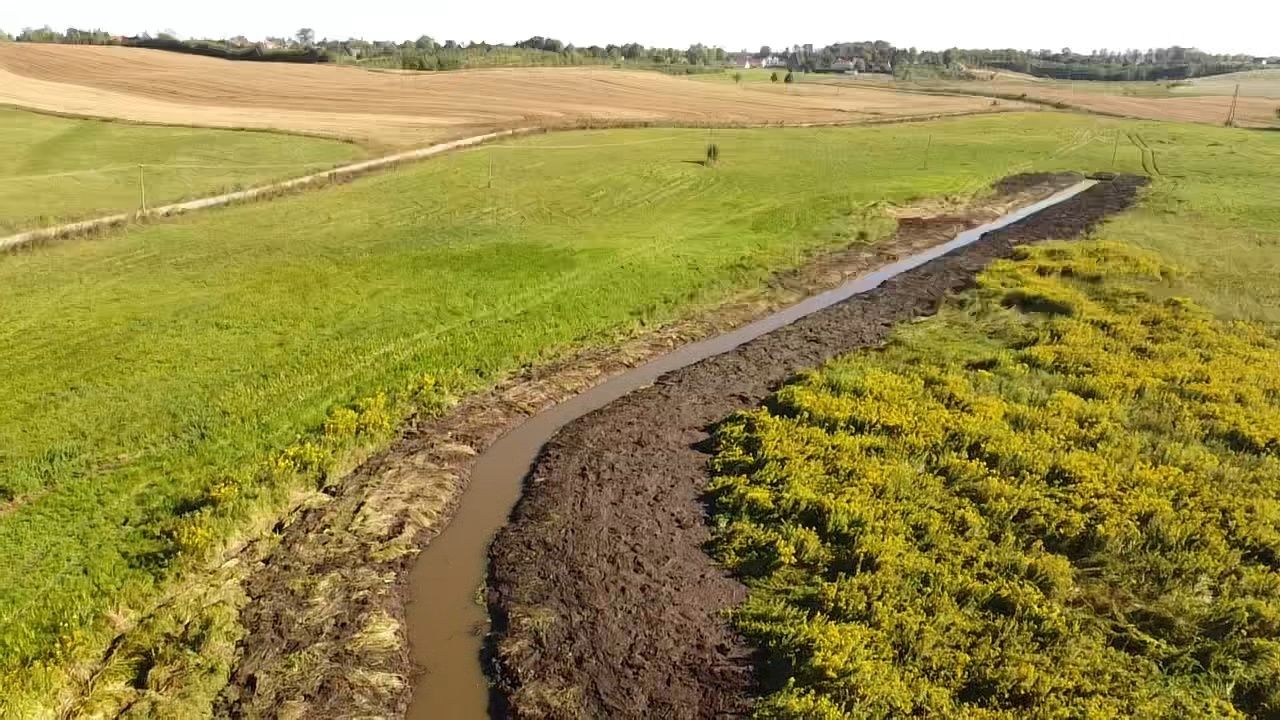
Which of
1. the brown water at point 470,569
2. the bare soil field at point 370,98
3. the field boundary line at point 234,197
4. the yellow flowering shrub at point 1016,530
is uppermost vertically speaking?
the bare soil field at point 370,98

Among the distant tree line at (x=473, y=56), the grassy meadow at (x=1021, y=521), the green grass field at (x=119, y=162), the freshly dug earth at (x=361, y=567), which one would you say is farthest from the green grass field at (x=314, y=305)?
the distant tree line at (x=473, y=56)

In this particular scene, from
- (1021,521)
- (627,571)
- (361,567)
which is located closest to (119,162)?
(361,567)

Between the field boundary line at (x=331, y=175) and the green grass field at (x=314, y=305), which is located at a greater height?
the field boundary line at (x=331, y=175)

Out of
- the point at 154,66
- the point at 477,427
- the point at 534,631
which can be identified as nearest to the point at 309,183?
the point at 477,427

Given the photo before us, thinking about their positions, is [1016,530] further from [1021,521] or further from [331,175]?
[331,175]

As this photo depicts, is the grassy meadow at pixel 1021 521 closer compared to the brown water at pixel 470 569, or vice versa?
the grassy meadow at pixel 1021 521

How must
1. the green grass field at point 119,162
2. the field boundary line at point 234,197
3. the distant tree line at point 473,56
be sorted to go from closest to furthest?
the field boundary line at point 234,197 < the green grass field at point 119,162 < the distant tree line at point 473,56

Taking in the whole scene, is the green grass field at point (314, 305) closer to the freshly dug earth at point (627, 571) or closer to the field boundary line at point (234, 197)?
the field boundary line at point (234, 197)
